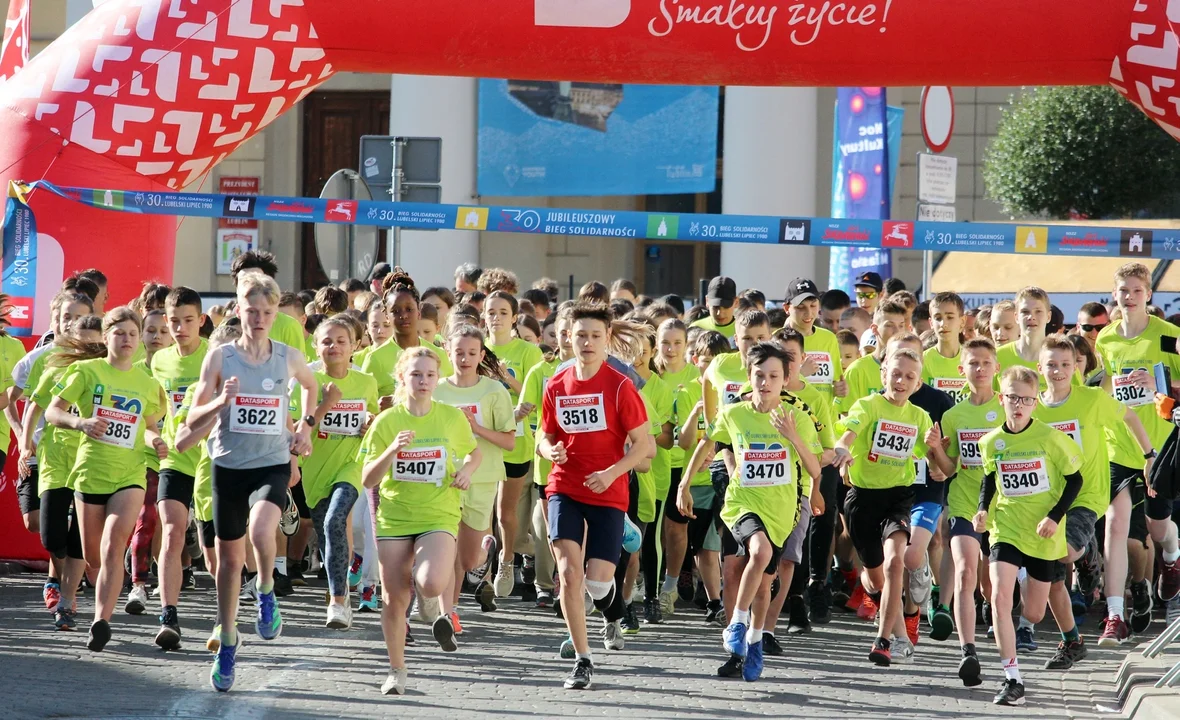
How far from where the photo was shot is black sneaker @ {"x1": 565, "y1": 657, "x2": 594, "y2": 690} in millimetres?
7535

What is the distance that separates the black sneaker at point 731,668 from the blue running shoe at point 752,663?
0.09 ft

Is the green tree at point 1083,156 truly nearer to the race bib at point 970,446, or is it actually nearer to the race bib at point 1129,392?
the race bib at point 1129,392

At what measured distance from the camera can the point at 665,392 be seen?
378 inches

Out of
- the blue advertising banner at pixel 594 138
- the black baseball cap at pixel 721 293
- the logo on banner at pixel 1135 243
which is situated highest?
the blue advertising banner at pixel 594 138

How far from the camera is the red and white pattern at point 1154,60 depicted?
406 inches

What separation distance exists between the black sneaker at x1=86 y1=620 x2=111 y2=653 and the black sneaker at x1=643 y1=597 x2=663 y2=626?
3.05m

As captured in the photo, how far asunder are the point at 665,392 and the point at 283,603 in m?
2.58

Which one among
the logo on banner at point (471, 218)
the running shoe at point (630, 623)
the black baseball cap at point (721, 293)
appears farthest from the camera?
the logo on banner at point (471, 218)

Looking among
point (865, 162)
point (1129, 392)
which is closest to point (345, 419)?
point (1129, 392)

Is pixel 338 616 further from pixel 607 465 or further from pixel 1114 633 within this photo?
pixel 1114 633

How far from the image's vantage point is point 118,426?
8.38m

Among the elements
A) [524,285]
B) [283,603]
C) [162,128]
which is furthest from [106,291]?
[524,285]

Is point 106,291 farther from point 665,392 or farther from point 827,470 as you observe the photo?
point 827,470

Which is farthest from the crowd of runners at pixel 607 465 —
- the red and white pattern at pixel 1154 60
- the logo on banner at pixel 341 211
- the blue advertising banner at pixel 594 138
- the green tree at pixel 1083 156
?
the green tree at pixel 1083 156
